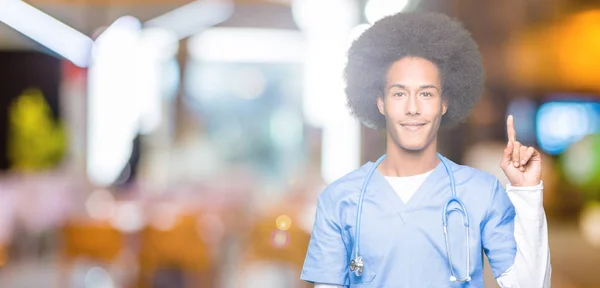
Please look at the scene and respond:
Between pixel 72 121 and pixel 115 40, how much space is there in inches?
165

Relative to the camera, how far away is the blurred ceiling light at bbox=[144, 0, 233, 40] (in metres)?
6.84

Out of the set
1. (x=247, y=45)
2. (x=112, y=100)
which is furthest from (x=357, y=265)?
(x=247, y=45)

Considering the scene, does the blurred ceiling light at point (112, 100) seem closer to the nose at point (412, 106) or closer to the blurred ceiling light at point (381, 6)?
the blurred ceiling light at point (381, 6)

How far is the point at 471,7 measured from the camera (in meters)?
6.82

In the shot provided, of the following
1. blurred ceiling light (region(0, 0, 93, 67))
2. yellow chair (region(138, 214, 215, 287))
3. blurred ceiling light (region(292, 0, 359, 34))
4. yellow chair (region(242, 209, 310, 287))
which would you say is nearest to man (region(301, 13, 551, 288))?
blurred ceiling light (region(0, 0, 93, 67))

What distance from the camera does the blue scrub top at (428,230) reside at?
100 cm

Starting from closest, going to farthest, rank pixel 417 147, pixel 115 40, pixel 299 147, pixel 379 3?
1. pixel 417 147
2. pixel 379 3
3. pixel 115 40
4. pixel 299 147

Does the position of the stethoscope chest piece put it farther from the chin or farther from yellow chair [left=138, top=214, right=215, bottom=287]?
yellow chair [left=138, top=214, right=215, bottom=287]

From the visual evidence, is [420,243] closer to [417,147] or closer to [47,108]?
[417,147]

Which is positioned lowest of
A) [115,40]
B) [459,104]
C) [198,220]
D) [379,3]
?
[198,220]

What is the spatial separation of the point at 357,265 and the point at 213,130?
7.53 metres

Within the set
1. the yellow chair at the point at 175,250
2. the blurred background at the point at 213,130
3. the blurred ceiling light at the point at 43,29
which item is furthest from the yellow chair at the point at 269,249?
the blurred ceiling light at the point at 43,29

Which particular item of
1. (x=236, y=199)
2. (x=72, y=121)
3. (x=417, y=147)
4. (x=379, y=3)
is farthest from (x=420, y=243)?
(x=72, y=121)

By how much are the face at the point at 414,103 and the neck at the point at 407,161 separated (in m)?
0.01
